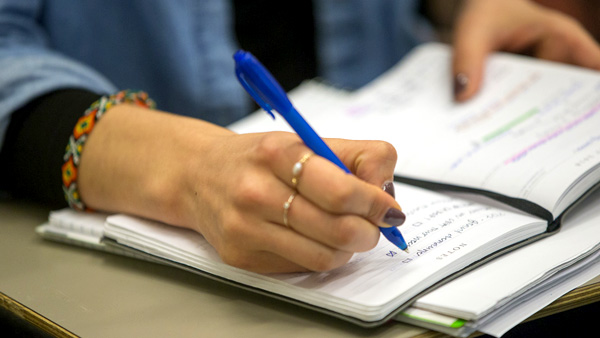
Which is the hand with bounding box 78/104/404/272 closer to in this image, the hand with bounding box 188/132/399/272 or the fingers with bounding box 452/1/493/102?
the hand with bounding box 188/132/399/272

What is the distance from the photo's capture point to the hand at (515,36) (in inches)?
31.2

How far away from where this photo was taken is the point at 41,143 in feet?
1.94

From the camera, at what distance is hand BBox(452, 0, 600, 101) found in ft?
2.60

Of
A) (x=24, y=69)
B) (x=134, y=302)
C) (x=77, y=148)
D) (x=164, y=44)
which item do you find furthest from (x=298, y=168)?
(x=164, y=44)

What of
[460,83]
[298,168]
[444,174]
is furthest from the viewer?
[460,83]

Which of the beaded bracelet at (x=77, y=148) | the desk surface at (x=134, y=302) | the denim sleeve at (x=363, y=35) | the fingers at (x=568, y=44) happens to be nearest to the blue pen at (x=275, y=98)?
the desk surface at (x=134, y=302)

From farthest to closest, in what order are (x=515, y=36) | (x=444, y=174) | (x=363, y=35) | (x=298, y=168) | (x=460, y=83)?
(x=363, y=35), (x=515, y=36), (x=460, y=83), (x=444, y=174), (x=298, y=168)

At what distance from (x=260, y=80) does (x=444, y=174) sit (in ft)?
0.86

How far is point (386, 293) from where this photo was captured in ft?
1.26

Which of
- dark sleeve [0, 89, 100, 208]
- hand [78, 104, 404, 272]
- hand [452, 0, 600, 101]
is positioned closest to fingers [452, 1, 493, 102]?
hand [452, 0, 600, 101]

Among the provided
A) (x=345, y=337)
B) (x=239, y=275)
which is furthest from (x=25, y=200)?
(x=345, y=337)

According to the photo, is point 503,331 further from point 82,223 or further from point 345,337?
point 82,223

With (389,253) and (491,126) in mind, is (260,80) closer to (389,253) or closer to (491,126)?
(389,253)

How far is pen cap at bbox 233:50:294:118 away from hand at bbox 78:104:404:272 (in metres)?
0.03
